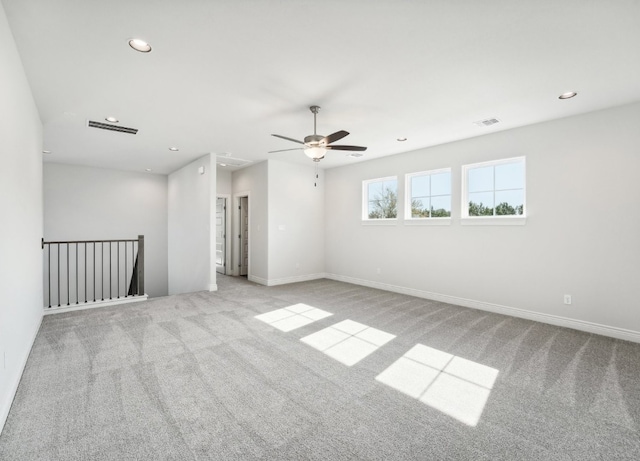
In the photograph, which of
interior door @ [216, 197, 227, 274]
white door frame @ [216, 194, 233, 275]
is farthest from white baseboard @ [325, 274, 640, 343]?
interior door @ [216, 197, 227, 274]

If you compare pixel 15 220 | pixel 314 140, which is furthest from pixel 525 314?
pixel 15 220

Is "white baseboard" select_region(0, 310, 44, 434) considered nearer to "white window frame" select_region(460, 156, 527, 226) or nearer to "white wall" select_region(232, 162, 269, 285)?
"white wall" select_region(232, 162, 269, 285)

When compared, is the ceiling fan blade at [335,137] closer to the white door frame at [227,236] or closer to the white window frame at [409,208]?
the white window frame at [409,208]

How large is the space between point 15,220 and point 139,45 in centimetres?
189

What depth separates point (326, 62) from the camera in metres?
2.70

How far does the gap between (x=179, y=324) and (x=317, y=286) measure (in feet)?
10.4

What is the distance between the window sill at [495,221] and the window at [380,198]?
1.53 m

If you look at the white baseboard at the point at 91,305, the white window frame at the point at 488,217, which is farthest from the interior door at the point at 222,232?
the white window frame at the point at 488,217

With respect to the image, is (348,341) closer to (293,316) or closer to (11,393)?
(293,316)

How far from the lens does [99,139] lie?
5.15m

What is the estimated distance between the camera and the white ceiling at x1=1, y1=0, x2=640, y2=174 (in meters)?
2.09

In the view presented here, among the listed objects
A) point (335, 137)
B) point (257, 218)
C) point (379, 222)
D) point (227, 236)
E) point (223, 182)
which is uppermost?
point (223, 182)

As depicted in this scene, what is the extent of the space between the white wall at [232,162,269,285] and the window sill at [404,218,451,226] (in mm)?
3085

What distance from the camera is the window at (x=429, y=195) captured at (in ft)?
17.7
